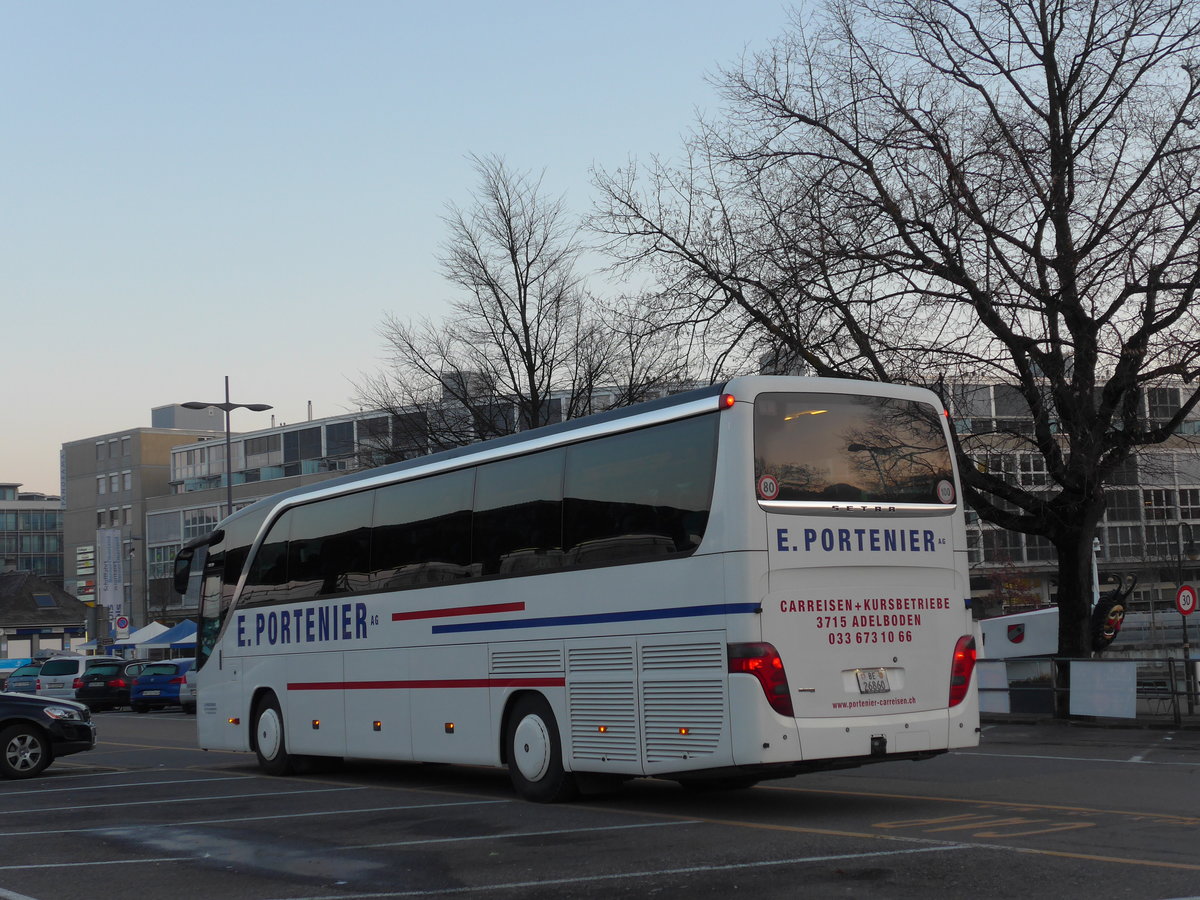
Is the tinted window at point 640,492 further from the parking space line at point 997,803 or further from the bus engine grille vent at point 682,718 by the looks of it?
the parking space line at point 997,803

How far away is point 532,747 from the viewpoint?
524 inches

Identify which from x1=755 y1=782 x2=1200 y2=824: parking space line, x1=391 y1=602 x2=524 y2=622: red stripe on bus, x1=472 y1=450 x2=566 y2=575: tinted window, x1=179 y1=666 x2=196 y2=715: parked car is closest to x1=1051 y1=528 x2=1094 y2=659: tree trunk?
x1=755 y1=782 x2=1200 y2=824: parking space line

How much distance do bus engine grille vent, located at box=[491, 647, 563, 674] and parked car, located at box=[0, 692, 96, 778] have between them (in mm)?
8211

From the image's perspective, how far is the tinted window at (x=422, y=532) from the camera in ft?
47.3

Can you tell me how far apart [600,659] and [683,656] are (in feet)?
3.62

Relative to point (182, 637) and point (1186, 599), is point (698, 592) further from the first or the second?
point (182, 637)

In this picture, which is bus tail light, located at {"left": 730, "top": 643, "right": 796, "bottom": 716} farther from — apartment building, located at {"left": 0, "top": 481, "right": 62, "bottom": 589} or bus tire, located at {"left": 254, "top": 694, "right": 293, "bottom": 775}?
apartment building, located at {"left": 0, "top": 481, "right": 62, "bottom": 589}

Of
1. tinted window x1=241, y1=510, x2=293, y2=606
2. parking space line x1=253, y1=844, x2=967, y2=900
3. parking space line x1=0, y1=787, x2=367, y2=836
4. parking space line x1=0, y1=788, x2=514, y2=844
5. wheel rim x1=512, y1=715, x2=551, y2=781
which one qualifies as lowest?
parking space line x1=0, y1=787, x2=367, y2=836

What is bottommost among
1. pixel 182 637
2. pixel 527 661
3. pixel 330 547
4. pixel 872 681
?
pixel 182 637

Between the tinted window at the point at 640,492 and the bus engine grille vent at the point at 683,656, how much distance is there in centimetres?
75

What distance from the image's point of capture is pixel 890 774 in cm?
1506

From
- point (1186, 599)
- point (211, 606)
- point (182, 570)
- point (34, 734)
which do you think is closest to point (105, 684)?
point (34, 734)

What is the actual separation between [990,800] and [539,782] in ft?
13.1

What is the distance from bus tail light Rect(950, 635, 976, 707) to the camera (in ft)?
39.3
